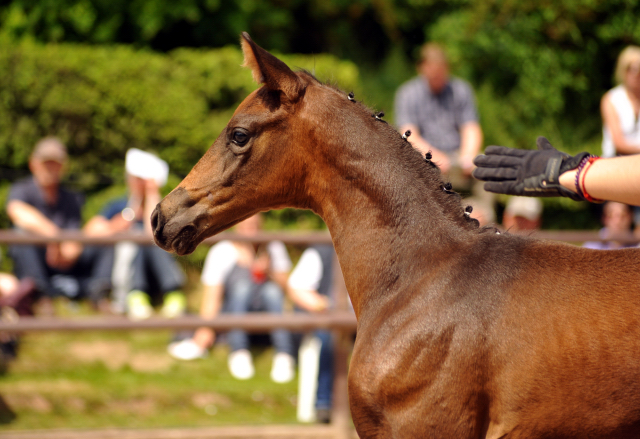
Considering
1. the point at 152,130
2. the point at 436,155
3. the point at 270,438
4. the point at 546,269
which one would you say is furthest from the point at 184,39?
the point at 546,269

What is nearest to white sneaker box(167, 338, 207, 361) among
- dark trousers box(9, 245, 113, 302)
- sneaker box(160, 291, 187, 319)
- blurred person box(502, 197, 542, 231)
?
sneaker box(160, 291, 187, 319)

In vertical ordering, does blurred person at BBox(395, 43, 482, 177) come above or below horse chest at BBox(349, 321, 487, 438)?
above

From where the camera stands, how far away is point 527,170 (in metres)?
2.46

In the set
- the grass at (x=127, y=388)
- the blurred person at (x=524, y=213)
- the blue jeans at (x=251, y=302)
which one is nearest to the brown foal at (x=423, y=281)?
the grass at (x=127, y=388)

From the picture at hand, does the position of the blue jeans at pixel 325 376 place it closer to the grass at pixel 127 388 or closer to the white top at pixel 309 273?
the grass at pixel 127 388

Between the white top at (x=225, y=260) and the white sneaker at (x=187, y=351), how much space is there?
60 centimetres

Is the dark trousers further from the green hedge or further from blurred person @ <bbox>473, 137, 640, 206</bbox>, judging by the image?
blurred person @ <bbox>473, 137, 640, 206</bbox>

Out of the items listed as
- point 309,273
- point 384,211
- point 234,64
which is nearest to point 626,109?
point 309,273

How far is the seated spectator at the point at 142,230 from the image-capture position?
20.2 ft

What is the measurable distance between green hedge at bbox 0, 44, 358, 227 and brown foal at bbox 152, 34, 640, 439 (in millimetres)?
5218

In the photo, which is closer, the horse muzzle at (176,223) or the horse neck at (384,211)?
the horse neck at (384,211)

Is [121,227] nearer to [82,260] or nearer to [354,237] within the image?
[82,260]

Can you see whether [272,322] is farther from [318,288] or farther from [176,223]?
[176,223]

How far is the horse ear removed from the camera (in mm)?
2396
